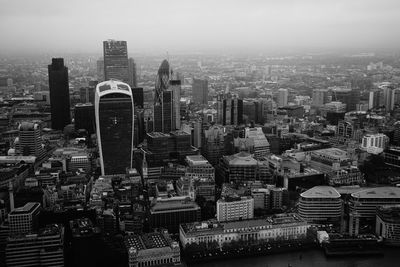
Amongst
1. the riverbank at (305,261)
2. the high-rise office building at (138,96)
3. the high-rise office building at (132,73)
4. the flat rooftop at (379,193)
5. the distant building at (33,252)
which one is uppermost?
the high-rise office building at (132,73)

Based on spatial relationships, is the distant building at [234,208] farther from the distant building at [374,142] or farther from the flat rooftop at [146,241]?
the distant building at [374,142]

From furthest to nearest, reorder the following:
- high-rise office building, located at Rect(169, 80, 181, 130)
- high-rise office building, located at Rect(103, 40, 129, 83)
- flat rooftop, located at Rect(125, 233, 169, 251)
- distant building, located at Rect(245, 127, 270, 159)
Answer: high-rise office building, located at Rect(103, 40, 129, 83) → high-rise office building, located at Rect(169, 80, 181, 130) → distant building, located at Rect(245, 127, 270, 159) → flat rooftop, located at Rect(125, 233, 169, 251)

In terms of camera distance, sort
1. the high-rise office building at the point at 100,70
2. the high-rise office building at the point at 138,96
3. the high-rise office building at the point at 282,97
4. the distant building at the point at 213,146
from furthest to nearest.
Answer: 1. the high-rise office building at the point at 282,97
2. the high-rise office building at the point at 100,70
3. the high-rise office building at the point at 138,96
4. the distant building at the point at 213,146

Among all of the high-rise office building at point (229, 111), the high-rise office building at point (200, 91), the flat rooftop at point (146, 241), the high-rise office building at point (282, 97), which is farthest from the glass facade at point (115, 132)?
the high-rise office building at point (282, 97)

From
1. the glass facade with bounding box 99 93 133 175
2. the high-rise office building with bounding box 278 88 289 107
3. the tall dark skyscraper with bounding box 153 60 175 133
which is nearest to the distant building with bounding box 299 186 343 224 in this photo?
the glass facade with bounding box 99 93 133 175

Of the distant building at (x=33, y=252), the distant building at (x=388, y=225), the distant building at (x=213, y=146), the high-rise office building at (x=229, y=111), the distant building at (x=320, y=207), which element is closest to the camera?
the distant building at (x=33, y=252)

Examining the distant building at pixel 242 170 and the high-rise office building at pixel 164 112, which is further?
the high-rise office building at pixel 164 112

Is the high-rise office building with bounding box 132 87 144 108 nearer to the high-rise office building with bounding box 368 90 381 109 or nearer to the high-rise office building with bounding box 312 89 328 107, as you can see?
the high-rise office building with bounding box 312 89 328 107
